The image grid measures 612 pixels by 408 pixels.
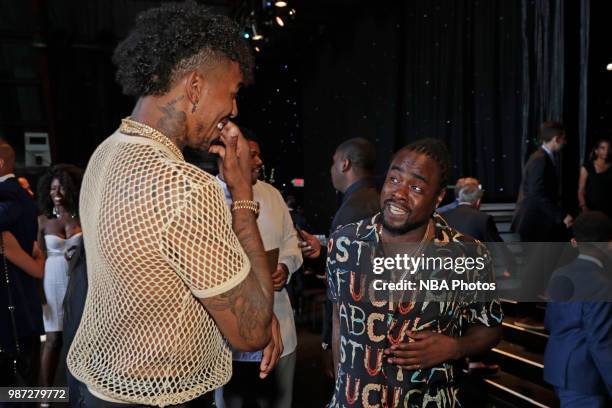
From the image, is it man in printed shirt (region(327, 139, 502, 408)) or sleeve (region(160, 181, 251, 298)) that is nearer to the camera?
sleeve (region(160, 181, 251, 298))

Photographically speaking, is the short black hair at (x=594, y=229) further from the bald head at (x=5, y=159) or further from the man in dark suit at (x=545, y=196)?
the bald head at (x=5, y=159)

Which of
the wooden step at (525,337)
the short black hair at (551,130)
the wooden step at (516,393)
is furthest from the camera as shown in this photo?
the short black hair at (551,130)

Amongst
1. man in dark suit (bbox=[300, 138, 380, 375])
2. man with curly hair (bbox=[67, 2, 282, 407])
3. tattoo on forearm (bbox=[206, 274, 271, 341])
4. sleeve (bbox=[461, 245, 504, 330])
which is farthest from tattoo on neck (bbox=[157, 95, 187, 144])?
man in dark suit (bbox=[300, 138, 380, 375])

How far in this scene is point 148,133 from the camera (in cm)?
95

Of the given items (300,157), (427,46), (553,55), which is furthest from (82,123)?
(553,55)

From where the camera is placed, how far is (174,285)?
91 centimetres

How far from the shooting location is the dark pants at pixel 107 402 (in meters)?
0.98

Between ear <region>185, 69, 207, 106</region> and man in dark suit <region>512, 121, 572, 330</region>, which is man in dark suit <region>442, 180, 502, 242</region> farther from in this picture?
ear <region>185, 69, 207, 106</region>

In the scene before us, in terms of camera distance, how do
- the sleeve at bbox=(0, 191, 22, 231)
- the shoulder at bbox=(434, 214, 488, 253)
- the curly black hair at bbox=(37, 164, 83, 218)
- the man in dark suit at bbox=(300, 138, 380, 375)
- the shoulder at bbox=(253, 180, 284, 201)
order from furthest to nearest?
the curly black hair at bbox=(37, 164, 83, 218) → the man in dark suit at bbox=(300, 138, 380, 375) → the shoulder at bbox=(253, 180, 284, 201) → the sleeve at bbox=(0, 191, 22, 231) → the shoulder at bbox=(434, 214, 488, 253)

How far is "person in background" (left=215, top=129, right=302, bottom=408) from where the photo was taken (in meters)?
2.30

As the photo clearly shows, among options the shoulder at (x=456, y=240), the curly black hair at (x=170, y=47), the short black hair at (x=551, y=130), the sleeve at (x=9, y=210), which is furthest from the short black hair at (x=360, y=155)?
the short black hair at (x=551, y=130)

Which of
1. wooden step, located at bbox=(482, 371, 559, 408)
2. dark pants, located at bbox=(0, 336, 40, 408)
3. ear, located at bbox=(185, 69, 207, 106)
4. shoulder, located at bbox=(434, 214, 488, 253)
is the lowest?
wooden step, located at bbox=(482, 371, 559, 408)

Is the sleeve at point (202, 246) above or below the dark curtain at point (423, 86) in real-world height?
below

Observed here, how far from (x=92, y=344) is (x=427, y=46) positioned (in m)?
7.07
